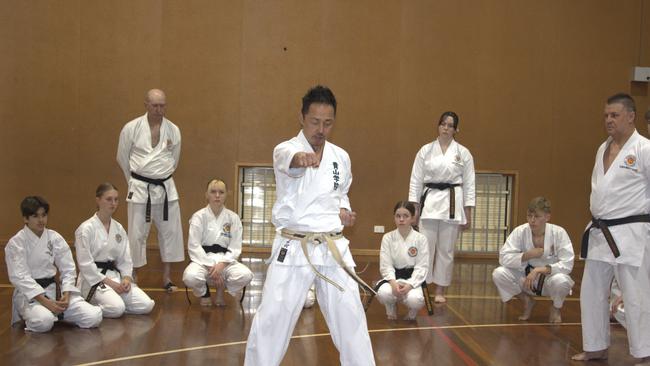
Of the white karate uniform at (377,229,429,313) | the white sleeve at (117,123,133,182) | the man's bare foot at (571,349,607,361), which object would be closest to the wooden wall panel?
the white sleeve at (117,123,133,182)

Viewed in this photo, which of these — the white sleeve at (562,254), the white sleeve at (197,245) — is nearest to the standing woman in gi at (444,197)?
the white sleeve at (562,254)

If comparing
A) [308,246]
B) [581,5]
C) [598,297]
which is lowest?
[598,297]

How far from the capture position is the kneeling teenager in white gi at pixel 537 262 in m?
5.77

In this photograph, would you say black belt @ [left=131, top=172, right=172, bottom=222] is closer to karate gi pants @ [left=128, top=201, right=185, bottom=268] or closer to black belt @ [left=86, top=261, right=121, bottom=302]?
karate gi pants @ [left=128, top=201, right=185, bottom=268]

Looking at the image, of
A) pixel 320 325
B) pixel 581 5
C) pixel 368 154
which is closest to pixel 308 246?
pixel 320 325

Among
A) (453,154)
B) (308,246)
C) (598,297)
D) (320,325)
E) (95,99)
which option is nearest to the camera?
(308,246)

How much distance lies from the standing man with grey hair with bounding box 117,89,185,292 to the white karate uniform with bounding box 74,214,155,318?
2.76 feet

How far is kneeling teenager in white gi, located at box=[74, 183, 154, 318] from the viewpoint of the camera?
220 inches

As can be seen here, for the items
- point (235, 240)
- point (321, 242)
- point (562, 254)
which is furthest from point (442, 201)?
point (321, 242)

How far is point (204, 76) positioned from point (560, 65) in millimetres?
4519

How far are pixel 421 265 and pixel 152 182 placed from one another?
2.61 meters

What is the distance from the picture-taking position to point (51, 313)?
512 centimetres

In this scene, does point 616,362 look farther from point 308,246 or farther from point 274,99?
point 274,99

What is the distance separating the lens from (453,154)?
265 inches
